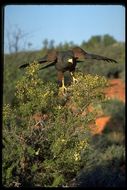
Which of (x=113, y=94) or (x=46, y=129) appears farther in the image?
(x=113, y=94)

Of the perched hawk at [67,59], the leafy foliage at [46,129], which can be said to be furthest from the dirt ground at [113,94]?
the leafy foliage at [46,129]

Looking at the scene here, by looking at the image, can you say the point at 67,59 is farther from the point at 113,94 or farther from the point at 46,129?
the point at 113,94

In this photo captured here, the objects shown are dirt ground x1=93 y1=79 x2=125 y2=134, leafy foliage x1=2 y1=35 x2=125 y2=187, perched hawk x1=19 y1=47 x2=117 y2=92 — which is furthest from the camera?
dirt ground x1=93 y1=79 x2=125 y2=134

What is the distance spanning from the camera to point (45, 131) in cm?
461

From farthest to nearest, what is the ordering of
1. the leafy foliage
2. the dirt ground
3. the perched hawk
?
the dirt ground → the perched hawk → the leafy foliage

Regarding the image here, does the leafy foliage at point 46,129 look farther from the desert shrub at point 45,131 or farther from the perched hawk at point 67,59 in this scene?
the perched hawk at point 67,59

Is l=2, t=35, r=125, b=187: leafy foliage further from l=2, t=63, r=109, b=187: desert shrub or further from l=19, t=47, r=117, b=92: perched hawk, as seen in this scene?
l=19, t=47, r=117, b=92: perched hawk

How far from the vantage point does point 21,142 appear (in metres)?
4.52

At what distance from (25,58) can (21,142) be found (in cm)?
1243

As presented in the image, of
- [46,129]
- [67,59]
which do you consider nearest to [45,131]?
[46,129]

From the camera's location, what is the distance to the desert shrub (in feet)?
14.6

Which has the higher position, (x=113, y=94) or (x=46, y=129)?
(x=113, y=94)

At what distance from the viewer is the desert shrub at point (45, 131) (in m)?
4.44

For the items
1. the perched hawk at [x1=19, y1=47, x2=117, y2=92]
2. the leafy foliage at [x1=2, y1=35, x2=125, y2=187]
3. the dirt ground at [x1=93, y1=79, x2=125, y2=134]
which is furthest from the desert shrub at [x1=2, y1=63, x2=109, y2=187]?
the dirt ground at [x1=93, y1=79, x2=125, y2=134]
